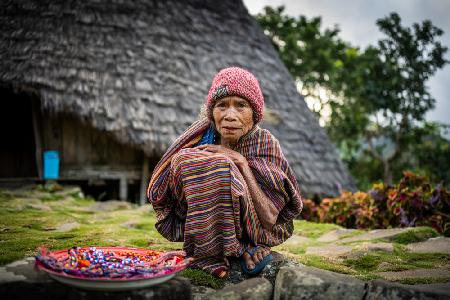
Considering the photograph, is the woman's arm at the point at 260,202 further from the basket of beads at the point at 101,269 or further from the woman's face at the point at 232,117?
the basket of beads at the point at 101,269

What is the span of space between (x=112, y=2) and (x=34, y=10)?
4.59 ft

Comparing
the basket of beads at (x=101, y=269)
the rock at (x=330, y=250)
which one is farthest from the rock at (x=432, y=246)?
the basket of beads at (x=101, y=269)

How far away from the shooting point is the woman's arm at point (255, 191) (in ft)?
7.73

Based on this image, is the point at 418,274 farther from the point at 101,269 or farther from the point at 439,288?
the point at 101,269

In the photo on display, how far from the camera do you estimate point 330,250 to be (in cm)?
348

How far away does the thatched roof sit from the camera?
6.62 meters

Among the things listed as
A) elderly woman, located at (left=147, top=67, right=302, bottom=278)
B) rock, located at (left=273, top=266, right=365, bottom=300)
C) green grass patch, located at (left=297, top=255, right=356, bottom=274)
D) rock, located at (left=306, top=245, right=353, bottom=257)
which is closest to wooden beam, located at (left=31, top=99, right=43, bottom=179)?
rock, located at (left=306, top=245, right=353, bottom=257)

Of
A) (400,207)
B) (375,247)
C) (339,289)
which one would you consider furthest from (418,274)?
(400,207)

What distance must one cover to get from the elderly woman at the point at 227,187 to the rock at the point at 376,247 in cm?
103

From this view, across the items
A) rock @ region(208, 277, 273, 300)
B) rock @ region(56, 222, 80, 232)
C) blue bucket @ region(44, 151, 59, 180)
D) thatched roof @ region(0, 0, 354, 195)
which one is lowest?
rock @ region(56, 222, 80, 232)

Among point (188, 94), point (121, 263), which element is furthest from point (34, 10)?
point (121, 263)

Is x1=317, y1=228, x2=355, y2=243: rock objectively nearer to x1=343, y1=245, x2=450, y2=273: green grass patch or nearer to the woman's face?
x1=343, y1=245, x2=450, y2=273: green grass patch

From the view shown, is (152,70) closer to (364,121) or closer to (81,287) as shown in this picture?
(81,287)

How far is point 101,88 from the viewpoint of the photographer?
22.4 feet
